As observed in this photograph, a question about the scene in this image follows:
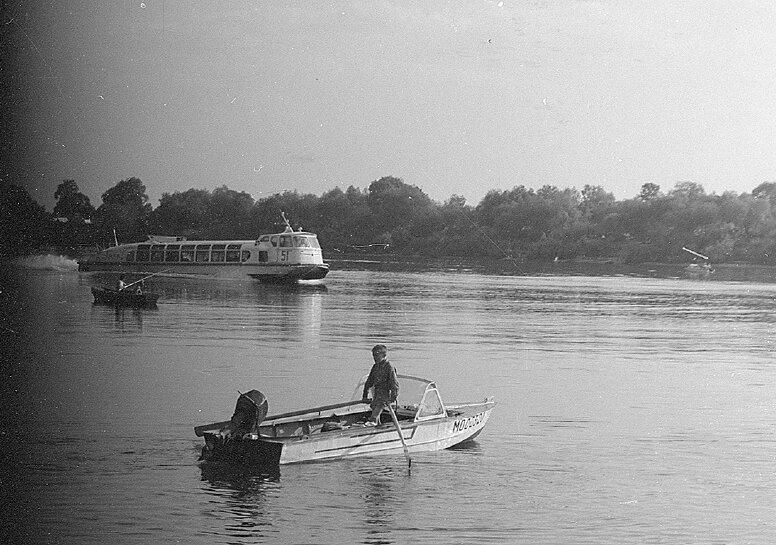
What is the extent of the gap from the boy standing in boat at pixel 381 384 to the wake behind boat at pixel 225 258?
35335 mm

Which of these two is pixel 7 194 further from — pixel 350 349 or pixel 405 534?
pixel 405 534

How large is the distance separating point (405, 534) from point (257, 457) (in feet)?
6.87

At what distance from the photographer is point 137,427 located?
1427cm

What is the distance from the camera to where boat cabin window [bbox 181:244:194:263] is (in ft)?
176

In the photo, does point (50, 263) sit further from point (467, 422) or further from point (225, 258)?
point (467, 422)

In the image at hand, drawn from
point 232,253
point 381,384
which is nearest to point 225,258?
point 232,253

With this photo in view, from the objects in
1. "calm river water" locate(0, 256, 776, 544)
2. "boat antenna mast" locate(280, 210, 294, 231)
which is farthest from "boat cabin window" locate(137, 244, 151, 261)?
"calm river water" locate(0, 256, 776, 544)

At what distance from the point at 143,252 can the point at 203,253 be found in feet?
A: 11.8

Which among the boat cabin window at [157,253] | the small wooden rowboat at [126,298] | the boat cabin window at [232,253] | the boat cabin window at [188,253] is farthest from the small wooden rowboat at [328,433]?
the boat cabin window at [157,253]

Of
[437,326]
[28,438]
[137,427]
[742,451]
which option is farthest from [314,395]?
[437,326]

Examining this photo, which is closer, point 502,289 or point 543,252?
point 502,289

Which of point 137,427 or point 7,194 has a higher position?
point 7,194

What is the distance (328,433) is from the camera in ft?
38.5

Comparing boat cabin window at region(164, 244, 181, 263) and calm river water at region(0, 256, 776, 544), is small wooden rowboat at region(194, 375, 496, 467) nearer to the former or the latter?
calm river water at region(0, 256, 776, 544)
